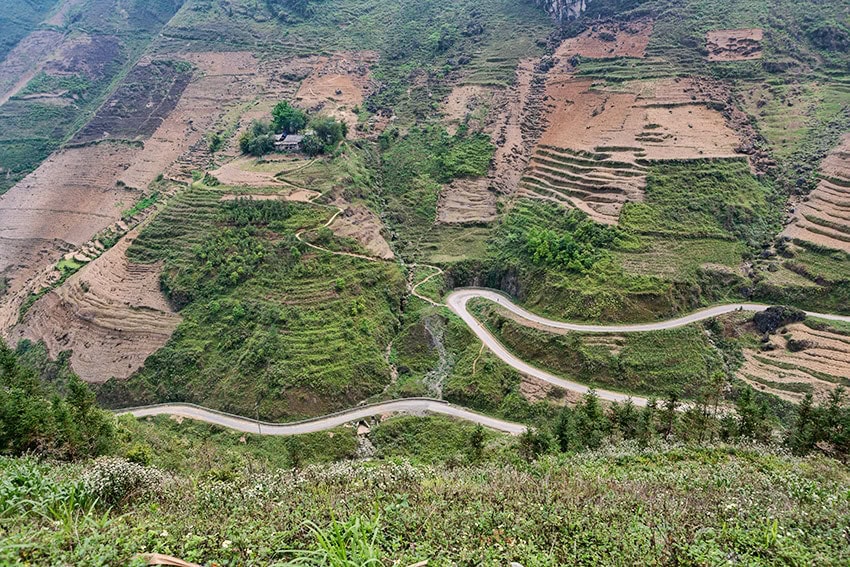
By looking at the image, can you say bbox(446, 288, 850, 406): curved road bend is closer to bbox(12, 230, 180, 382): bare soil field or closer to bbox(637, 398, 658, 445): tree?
bbox(637, 398, 658, 445): tree

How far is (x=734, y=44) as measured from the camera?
79.6m

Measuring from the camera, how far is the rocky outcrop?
97438 millimetres

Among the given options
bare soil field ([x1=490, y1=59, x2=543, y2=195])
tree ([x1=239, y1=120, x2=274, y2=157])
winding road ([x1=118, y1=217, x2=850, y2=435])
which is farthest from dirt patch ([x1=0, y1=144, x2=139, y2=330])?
bare soil field ([x1=490, y1=59, x2=543, y2=195])

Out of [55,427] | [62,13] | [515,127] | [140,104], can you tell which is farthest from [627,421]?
[62,13]

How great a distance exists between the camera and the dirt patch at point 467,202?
225ft

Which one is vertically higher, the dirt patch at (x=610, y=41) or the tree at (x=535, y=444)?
the dirt patch at (x=610, y=41)

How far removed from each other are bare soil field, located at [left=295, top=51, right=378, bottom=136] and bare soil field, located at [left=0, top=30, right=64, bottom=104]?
68429mm

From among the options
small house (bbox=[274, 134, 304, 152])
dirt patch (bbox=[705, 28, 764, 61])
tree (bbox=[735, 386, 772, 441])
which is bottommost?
tree (bbox=[735, 386, 772, 441])

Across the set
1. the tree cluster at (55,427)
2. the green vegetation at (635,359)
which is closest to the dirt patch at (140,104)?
the tree cluster at (55,427)

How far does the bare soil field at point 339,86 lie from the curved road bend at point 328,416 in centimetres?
5161

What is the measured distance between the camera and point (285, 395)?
46625 mm

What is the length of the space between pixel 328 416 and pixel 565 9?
304 feet

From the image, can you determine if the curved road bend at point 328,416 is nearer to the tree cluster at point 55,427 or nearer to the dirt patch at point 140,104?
the tree cluster at point 55,427

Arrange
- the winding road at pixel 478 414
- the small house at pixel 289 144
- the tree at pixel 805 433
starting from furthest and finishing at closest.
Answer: the small house at pixel 289 144 → the winding road at pixel 478 414 → the tree at pixel 805 433
